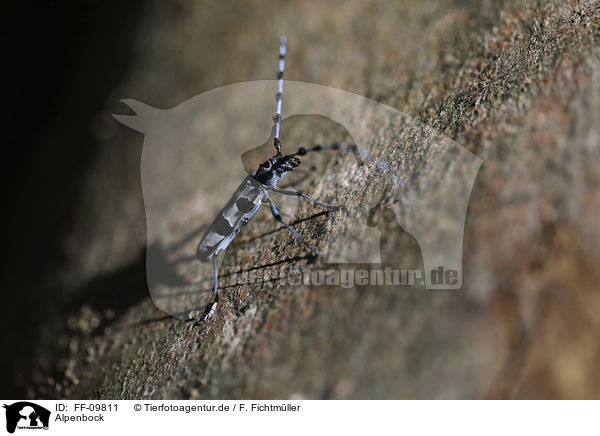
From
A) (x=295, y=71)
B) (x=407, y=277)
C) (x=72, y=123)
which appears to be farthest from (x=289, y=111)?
(x=72, y=123)

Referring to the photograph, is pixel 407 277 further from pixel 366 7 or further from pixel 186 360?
pixel 366 7
